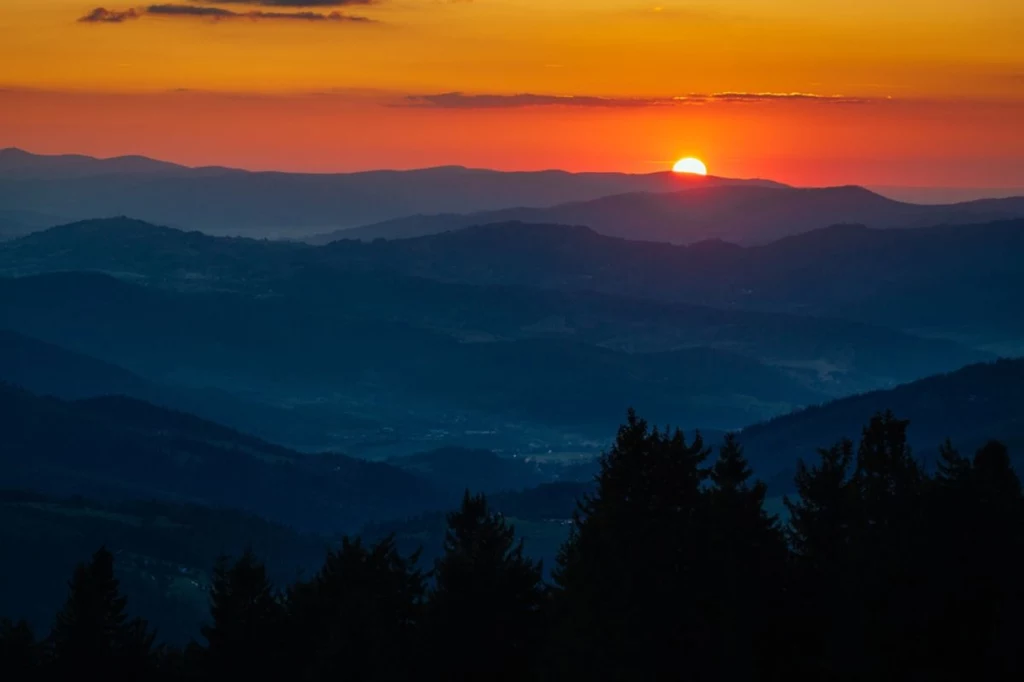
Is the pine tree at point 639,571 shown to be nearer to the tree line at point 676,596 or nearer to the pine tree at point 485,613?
the tree line at point 676,596

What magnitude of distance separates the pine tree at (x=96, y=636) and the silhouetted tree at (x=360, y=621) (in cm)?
589

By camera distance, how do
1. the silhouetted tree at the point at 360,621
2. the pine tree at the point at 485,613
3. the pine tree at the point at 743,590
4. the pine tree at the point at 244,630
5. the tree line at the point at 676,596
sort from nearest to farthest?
the tree line at the point at 676,596, the pine tree at the point at 743,590, the silhouetted tree at the point at 360,621, the pine tree at the point at 485,613, the pine tree at the point at 244,630

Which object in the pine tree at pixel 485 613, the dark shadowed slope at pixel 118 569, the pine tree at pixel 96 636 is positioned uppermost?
the pine tree at pixel 485 613

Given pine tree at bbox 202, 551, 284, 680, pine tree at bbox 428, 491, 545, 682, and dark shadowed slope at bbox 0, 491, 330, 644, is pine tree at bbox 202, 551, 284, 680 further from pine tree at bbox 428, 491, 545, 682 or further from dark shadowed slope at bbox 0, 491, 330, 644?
dark shadowed slope at bbox 0, 491, 330, 644

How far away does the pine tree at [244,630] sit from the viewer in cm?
5259

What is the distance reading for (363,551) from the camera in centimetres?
5297

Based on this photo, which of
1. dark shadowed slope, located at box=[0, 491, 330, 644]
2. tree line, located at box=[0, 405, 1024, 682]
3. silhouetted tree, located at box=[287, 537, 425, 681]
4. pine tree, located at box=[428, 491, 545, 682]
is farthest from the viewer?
dark shadowed slope, located at box=[0, 491, 330, 644]

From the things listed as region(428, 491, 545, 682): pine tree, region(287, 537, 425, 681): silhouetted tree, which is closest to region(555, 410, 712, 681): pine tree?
region(428, 491, 545, 682): pine tree

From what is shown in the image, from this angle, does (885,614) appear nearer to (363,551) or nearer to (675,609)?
(675,609)

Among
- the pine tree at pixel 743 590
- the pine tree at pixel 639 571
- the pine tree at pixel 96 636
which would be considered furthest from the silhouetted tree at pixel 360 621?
the pine tree at pixel 743 590

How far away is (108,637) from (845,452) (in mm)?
26719

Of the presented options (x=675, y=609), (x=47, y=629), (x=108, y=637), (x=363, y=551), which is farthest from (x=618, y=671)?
(x=47, y=629)

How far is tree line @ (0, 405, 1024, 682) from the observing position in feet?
123

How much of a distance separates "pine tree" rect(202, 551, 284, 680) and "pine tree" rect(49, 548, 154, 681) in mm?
3107
